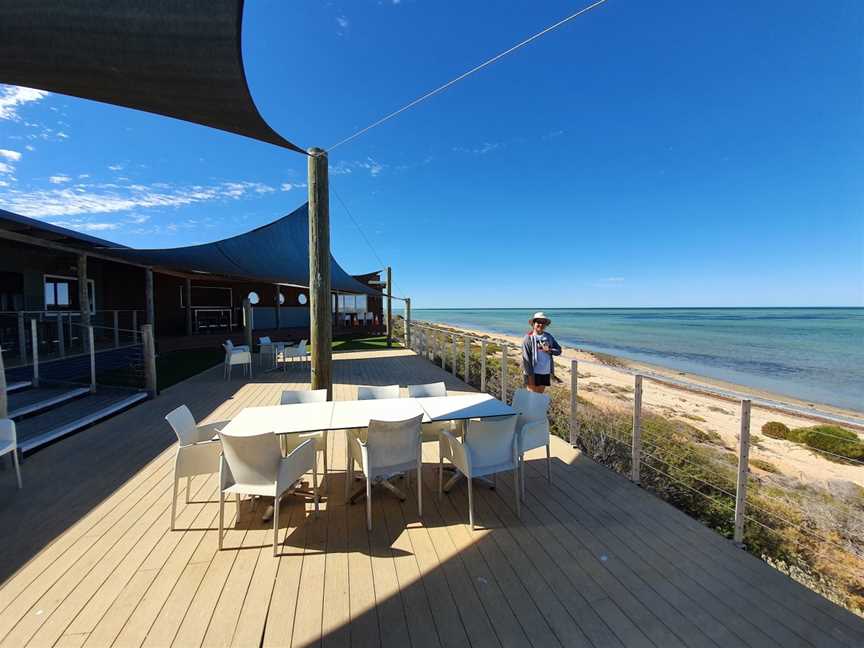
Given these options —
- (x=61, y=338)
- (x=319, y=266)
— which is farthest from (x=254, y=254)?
(x=319, y=266)

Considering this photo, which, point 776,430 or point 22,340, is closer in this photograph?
point 22,340

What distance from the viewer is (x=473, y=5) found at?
6.12m

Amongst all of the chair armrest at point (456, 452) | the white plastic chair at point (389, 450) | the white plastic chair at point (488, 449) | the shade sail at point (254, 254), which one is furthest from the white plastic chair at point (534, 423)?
the shade sail at point (254, 254)

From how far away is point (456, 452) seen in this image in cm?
248

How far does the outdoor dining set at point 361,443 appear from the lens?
209 cm

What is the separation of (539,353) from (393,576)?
2591 millimetres

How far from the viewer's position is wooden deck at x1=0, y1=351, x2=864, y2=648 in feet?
4.97

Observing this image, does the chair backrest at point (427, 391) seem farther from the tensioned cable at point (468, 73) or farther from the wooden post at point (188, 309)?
the wooden post at point (188, 309)

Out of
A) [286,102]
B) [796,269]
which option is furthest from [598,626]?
[796,269]

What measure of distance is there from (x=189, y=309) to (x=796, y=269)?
48.1 m

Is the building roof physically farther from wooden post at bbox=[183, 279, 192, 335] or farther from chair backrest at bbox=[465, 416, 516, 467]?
chair backrest at bbox=[465, 416, 516, 467]

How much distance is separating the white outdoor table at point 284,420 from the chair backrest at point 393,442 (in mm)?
317

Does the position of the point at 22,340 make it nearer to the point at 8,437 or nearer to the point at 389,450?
the point at 8,437

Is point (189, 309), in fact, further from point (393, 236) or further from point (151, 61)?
point (393, 236)
